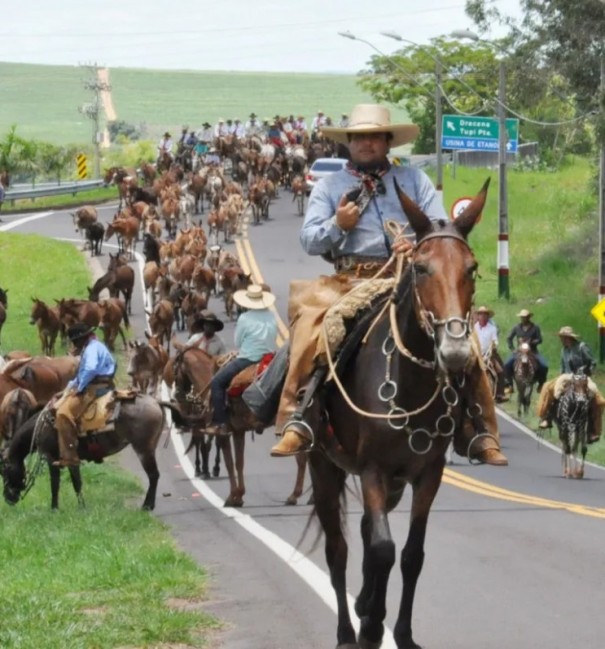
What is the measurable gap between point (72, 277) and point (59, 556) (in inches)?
1456

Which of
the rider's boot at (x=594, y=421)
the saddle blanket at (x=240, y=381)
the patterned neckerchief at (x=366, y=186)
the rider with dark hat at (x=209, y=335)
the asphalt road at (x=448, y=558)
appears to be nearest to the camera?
the patterned neckerchief at (x=366, y=186)

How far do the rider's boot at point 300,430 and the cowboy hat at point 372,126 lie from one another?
4.79 ft

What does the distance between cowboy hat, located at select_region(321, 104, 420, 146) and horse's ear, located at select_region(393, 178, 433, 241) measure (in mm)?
1121

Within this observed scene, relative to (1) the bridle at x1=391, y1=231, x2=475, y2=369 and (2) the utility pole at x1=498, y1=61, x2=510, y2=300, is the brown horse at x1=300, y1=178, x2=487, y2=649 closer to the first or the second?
(1) the bridle at x1=391, y1=231, x2=475, y2=369

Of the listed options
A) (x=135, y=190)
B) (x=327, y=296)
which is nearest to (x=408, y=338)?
(x=327, y=296)

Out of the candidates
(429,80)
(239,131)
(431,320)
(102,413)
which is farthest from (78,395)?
(429,80)

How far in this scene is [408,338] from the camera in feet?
31.0

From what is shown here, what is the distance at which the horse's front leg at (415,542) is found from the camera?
31.6 ft

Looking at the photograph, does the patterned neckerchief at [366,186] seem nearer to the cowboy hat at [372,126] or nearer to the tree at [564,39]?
the cowboy hat at [372,126]

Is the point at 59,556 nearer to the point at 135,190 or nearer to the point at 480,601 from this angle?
the point at 480,601

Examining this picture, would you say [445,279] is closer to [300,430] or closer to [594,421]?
[300,430]

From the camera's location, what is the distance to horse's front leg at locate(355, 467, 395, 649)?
931 centimetres

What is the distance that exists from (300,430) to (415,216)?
1.45 metres

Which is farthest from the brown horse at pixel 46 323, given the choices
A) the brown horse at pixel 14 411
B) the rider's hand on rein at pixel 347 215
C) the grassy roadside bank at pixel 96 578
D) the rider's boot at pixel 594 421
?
the rider's hand on rein at pixel 347 215
